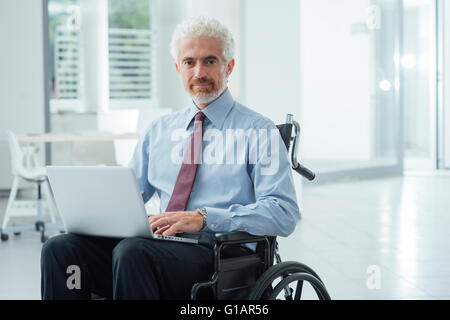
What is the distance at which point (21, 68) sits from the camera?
7.31m

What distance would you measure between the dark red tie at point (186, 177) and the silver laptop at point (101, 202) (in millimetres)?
204

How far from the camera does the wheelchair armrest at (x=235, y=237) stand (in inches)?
71.0

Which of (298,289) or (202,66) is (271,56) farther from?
(298,289)

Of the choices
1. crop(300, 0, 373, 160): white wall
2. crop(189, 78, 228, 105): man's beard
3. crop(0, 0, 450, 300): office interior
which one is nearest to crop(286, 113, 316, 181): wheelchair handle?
crop(189, 78, 228, 105): man's beard

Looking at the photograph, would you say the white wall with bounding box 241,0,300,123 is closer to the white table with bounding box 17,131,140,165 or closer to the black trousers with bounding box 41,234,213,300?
the white table with bounding box 17,131,140,165

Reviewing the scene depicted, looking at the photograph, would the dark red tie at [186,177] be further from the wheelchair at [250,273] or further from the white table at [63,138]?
the white table at [63,138]

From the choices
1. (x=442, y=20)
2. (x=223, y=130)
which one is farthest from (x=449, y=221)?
(x=442, y=20)

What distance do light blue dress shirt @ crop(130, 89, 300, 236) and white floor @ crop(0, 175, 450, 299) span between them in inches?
57.3

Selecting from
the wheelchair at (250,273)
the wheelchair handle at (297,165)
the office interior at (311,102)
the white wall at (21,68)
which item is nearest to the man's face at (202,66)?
the wheelchair handle at (297,165)

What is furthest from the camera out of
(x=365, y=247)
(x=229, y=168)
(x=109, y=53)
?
(x=109, y=53)

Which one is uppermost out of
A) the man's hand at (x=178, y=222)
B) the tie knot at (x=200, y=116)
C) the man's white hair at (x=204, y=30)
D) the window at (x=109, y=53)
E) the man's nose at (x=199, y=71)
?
the window at (x=109, y=53)

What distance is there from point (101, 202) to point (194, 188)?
36 cm

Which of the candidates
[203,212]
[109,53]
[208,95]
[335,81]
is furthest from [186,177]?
[109,53]
